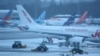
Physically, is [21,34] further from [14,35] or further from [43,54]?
[43,54]

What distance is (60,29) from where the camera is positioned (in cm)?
1267

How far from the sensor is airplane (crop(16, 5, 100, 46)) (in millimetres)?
12406

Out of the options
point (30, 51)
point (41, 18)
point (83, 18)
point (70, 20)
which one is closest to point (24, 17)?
→ point (41, 18)

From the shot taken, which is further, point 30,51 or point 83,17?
point 83,17

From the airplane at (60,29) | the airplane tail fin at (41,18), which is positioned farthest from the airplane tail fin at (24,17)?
the airplane tail fin at (41,18)

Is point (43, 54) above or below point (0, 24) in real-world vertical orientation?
below

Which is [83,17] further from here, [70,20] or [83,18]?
[70,20]

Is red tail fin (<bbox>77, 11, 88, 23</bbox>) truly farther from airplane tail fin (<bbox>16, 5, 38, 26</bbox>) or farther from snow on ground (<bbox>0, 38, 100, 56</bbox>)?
Result: airplane tail fin (<bbox>16, 5, 38, 26</bbox>)

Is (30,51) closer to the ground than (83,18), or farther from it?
closer to the ground

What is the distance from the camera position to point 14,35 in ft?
46.0

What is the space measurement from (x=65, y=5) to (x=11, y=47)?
228 centimetres

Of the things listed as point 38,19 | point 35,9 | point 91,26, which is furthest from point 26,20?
point 91,26

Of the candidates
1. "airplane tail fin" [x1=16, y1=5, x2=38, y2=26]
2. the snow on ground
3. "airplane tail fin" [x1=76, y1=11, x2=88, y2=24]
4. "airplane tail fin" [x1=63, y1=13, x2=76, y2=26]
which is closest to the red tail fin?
"airplane tail fin" [x1=76, y1=11, x2=88, y2=24]

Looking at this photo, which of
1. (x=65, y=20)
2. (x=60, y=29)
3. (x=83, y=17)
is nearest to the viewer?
(x=83, y=17)
